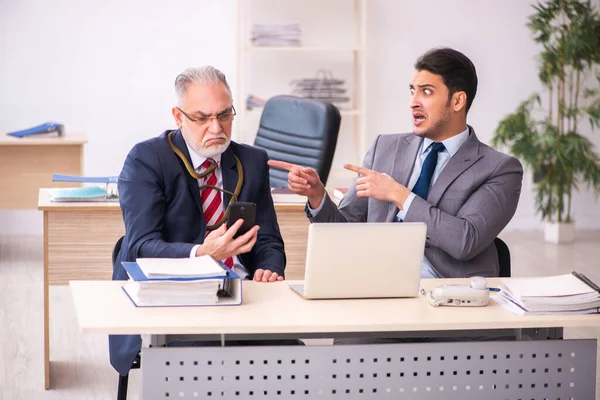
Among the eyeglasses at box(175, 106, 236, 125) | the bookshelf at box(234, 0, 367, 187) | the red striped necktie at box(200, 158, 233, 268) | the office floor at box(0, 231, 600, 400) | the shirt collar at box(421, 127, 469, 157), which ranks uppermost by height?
the bookshelf at box(234, 0, 367, 187)

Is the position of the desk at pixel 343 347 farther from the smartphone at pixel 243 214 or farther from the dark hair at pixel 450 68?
the dark hair at pixel 450 68

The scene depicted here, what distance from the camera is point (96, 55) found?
6562 mm

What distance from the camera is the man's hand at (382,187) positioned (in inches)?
110

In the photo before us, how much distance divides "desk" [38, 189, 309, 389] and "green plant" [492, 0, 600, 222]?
3645mm

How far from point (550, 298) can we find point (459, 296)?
22 centimetres

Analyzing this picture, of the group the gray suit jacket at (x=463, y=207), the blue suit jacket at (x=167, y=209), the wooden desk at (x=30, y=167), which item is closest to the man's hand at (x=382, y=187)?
the gray suit jacket at (x=463, y=207)

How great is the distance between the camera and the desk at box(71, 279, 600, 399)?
2084mm

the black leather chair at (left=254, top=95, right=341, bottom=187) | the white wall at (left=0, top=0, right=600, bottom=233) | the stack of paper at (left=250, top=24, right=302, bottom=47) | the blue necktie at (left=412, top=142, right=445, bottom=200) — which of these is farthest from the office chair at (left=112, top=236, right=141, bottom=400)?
the white wall at (left=0, top=0, right=600, bottom=233)

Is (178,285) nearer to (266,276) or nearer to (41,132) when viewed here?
(266,276)

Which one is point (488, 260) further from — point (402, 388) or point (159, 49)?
point (159, 49)

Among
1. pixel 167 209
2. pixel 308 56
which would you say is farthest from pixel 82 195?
pixel 308 56

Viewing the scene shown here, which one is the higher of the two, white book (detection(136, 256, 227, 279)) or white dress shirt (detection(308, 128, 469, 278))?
white dress shirt (detection(308, 128, 469, 278))

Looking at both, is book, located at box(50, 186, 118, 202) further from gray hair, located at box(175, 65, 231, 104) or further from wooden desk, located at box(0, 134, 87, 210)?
wooden desk, located at box(0, 134, 87, 210)

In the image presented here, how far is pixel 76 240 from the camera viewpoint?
3.52m
